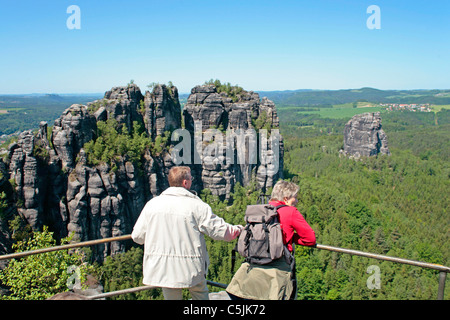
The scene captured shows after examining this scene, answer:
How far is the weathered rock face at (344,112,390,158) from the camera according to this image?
289 feet

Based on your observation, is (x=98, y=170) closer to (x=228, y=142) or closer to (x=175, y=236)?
(x=228, y=142)

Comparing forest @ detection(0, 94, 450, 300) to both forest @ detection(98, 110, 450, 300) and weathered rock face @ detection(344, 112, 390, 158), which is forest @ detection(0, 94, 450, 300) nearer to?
forest @ detection(98, 110, 450, 300)

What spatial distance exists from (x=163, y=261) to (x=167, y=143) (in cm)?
3713

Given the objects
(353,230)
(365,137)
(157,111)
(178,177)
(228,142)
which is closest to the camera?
(178,177)

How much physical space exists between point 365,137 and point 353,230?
53552 millimetres

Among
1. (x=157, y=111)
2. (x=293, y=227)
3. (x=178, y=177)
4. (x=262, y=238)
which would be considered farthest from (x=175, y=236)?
(x=157, y=111)

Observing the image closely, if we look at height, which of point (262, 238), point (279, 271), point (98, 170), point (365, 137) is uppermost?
point (262, 238)

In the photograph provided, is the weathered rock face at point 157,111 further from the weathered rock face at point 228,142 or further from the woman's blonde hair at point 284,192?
the woman's blonde hair at point 284,192

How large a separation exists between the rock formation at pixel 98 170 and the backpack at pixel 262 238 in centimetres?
2399

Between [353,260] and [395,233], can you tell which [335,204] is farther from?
[353,260]

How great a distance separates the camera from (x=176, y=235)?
4.73 m
